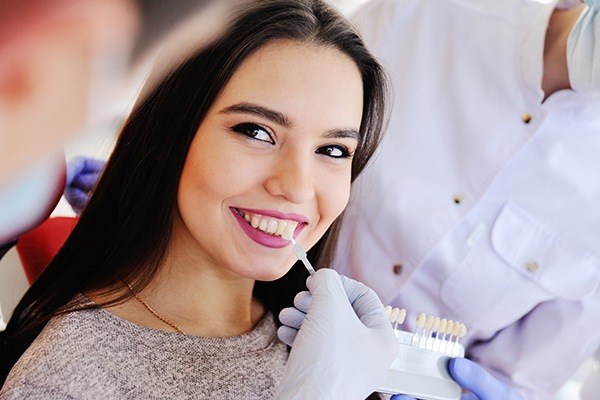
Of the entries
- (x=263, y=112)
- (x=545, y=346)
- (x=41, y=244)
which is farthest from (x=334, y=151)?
(x=545, y=346)

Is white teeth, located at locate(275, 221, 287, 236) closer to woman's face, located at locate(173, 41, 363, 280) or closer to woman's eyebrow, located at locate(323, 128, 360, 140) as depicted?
woman's face, located at locate(173, 41, 363, 280)

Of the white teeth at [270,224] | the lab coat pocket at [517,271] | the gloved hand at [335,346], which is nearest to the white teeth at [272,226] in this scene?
the white teeth at [270,224]

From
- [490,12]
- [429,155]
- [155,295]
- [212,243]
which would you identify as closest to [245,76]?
[212,243]

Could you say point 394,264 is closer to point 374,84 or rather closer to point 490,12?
point 374,84

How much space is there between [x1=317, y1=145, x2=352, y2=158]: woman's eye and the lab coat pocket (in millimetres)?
455

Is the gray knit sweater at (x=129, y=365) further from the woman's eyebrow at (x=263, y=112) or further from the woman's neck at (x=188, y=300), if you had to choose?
the woman's eyebrow at (x=263, y=112)

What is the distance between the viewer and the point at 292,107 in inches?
42.9

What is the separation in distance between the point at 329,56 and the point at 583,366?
1058 mm

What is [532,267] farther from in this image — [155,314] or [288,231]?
[155,314]

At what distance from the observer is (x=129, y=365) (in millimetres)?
1117

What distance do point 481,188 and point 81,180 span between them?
0.75m

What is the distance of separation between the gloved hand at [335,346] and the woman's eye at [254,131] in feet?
0.69

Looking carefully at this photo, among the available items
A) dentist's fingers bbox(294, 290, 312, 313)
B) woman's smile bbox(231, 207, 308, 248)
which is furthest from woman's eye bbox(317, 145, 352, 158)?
dentist's fingers bbox(294, 290, 312, 313)

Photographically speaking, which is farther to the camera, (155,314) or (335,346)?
(155,314)
